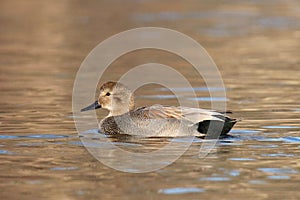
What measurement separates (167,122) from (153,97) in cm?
292

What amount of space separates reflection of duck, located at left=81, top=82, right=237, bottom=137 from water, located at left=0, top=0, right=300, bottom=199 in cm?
19

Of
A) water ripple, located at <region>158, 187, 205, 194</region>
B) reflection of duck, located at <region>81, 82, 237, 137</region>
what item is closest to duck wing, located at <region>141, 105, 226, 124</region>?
reflection of duck, located at <region>81, 82, 237, 137</region>

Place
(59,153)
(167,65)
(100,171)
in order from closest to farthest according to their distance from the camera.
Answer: (100,171)
(59,153)
(167,65)

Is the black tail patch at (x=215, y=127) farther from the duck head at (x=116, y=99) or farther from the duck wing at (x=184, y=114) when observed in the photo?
the duck head at (x=116, y=99)

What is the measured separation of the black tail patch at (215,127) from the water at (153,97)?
5.6 inches

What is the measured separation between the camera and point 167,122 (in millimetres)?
9211

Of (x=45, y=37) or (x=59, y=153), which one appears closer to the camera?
(x=59, y=153)

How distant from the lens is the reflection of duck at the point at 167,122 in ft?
29.7

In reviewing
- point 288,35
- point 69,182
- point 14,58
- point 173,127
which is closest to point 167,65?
point 14,58

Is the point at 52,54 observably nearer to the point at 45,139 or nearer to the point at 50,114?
the point at 50,114

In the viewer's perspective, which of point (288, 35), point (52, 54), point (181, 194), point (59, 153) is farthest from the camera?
point (288, 35)

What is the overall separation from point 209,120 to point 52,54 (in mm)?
8170

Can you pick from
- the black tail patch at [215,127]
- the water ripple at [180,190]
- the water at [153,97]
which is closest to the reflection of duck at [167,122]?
the black tail patch at [215,127]

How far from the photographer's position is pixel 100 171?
769 cm
